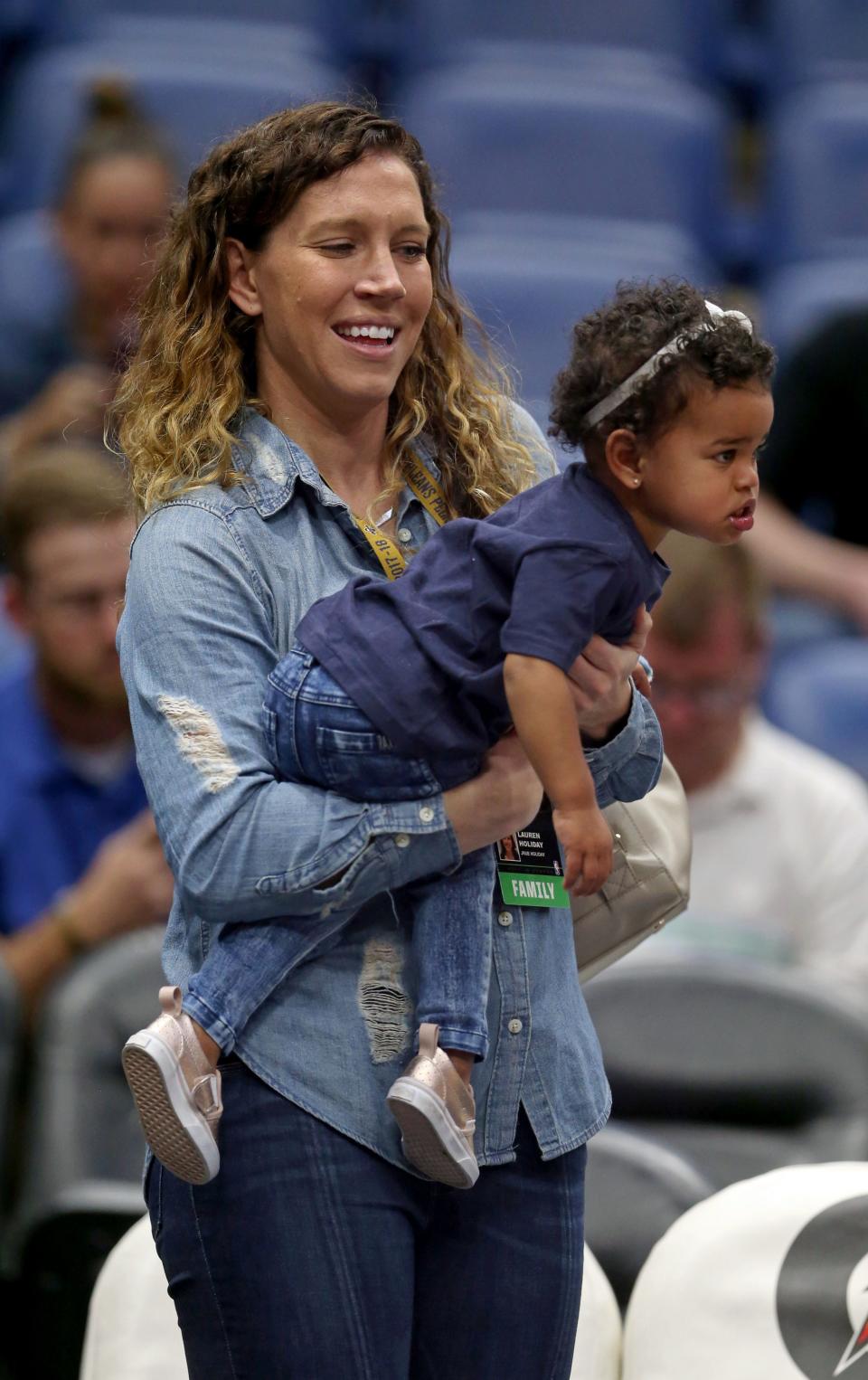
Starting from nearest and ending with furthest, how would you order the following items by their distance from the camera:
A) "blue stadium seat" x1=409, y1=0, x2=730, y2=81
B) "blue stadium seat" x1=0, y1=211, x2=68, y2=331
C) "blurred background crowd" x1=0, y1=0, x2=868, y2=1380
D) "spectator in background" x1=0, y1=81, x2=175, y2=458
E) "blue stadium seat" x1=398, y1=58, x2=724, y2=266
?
"blurred background crowd" x1=0, y1=0, x2=868, y2=1380
"spectator in background" x1=0, y1=81, x2=175, y2=458
"blue stadium seat" x1=0, y1=211, x2=68, y2=331
"blue stadium seat" x1=398, y1=58, x2=724, y2=266
"blue stadium seat" x1=409, y1=0, x2=730, y2=81

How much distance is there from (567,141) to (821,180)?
66cm

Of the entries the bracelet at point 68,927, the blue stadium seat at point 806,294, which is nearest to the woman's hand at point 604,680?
the bracelet at point 68,927

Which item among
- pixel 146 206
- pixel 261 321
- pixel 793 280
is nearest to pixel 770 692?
pixel 793 280

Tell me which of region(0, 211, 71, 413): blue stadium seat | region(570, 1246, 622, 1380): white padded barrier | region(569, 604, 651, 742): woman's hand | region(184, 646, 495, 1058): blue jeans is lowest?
Result: region(570, 1246, 622, 1380): white padded barrier

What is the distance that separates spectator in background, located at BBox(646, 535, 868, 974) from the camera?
10.5 feet

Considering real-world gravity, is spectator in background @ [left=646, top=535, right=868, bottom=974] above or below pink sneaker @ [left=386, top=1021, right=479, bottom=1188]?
below

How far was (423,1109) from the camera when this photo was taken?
4.34 ft

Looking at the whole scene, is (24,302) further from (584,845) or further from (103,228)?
(584,845)

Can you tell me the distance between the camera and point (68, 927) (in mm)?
2955

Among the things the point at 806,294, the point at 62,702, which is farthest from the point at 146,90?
the point at 62,702

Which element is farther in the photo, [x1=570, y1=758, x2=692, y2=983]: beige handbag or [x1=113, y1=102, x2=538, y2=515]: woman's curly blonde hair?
[x1=570, y1=758, x2=692, y2=983]: beige handbag

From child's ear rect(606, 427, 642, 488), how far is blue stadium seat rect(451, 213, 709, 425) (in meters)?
2.77

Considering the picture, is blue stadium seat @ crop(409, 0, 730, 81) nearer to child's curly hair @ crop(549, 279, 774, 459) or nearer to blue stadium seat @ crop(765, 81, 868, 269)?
blue stadium seat @ crop(765, 81, 868, 269)

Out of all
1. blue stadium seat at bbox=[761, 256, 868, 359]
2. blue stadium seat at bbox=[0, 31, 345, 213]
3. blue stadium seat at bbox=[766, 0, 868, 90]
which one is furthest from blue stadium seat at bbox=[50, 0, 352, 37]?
blue stadium seat at bbox=[761, 256, 868, 359]
